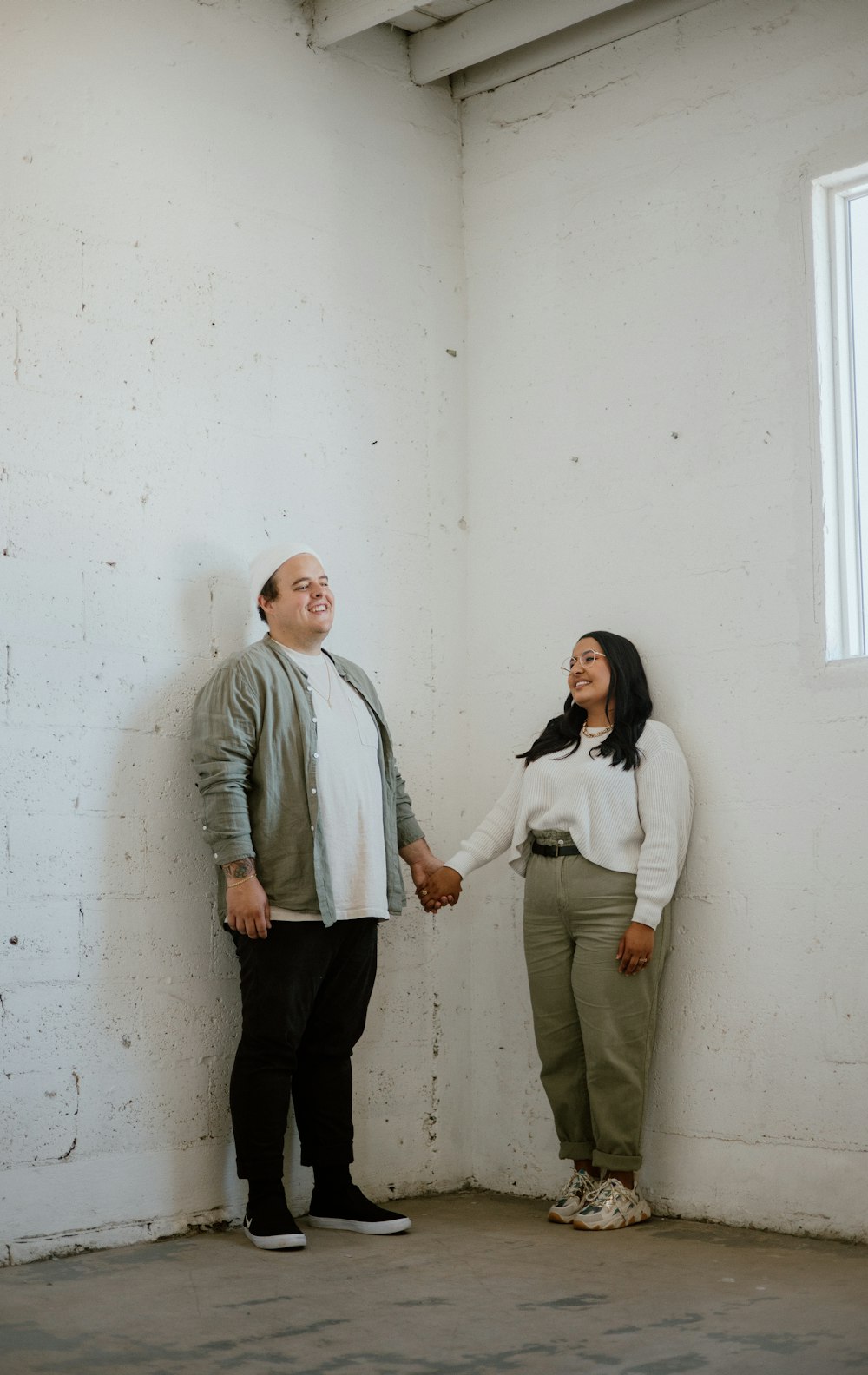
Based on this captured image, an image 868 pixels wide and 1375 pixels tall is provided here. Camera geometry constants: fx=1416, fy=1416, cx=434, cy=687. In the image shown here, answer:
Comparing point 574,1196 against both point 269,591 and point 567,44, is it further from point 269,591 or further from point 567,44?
point 567,44

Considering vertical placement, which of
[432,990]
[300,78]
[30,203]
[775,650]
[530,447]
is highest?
[300,78]

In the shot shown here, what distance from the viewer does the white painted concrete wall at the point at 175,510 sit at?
3.52 metres

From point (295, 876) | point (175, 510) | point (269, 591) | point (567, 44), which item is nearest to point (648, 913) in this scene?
point (295, 876)

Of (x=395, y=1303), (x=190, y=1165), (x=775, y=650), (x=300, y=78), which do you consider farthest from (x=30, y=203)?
(x=395, y=1303)

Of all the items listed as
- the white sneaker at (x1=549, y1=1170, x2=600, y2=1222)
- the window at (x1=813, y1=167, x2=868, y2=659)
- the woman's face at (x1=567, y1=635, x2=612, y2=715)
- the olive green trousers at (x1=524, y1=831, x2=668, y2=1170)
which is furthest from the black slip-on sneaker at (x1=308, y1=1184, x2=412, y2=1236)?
the window at (x1=813, y1=167, x2=868, y2=659)

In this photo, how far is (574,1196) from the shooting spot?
3791mm

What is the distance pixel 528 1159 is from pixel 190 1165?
1.08m

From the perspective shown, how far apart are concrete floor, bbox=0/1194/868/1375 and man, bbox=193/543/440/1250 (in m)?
0.22

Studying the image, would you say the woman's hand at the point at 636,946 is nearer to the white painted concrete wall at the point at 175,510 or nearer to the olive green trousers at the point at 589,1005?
the olive green trousers at the point at 589,1005

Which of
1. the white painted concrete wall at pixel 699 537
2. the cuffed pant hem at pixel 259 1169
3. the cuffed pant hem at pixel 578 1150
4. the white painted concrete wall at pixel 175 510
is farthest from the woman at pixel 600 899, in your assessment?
the cuffed pant hem at pixel 259 1169

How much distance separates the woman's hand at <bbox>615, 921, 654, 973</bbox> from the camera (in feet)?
12.1

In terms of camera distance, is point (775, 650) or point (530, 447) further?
point (530, 447)

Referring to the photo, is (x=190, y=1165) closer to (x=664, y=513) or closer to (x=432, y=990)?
(x=432, y=990)

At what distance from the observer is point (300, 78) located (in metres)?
4.34
